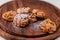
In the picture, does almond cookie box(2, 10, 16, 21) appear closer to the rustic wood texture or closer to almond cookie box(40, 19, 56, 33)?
the rustic wood texture

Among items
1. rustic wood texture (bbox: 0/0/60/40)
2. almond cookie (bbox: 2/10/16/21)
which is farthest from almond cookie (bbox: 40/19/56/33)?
almond cookie (bbox: 2/10/16/21)

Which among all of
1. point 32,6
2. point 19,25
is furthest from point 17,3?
point 19,25

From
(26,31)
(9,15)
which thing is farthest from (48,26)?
(9,15)

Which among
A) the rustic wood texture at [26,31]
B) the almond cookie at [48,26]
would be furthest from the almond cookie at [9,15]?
the almond cookie at [48,26]

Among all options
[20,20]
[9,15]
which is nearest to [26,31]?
[20,20]

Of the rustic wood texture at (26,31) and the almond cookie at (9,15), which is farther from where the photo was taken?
the almond cookie at (9,15)

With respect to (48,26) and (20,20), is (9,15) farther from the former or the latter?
(48,26)

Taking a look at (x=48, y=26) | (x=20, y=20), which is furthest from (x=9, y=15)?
(x=48, y=26)

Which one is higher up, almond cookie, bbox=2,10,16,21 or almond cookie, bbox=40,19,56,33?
almond cookie, bbox=2,10,16,21

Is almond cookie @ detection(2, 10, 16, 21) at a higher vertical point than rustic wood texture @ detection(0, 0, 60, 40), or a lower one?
higher

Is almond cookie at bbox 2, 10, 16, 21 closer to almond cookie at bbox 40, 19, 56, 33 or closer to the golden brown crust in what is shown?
the golden brown crust

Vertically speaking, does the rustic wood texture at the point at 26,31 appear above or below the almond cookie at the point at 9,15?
below

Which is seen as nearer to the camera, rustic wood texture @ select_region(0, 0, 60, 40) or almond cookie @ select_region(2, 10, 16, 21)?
rustic wood texture @ select_region(0, 0, 60, 40)

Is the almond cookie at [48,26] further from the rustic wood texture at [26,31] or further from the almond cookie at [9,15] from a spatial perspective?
the almond cookie at [9,15]
